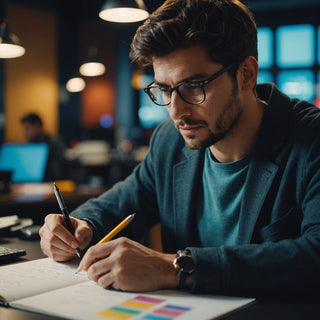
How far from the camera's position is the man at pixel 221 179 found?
3.30ft

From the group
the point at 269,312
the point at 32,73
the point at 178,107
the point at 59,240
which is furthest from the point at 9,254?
the point at 32,73

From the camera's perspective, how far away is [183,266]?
101cm

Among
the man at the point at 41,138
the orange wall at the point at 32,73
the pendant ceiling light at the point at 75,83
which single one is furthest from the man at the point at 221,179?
the orange wall at the point at 32,73

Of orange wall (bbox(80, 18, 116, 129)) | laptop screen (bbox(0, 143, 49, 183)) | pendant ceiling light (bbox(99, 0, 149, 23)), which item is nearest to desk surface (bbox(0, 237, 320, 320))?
pendant ceiling light (bbox(99, 0, 149, 23))

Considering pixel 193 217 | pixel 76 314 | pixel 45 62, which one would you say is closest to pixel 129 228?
pixel 193 217

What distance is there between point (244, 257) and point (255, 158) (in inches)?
16.7

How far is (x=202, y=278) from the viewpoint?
0.98m

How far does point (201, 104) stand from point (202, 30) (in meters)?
0.21

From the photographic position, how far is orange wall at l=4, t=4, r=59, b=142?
8.12 meters

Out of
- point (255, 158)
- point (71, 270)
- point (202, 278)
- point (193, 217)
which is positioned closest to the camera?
point (202, 278)

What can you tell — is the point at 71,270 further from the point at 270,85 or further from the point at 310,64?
the point at 310,64

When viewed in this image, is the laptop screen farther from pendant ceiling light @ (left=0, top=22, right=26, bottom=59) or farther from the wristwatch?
the wristwatch

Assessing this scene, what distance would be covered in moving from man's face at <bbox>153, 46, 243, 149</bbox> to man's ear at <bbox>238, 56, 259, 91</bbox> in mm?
55

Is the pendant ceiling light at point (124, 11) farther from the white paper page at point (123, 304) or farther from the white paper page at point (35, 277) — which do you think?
the white paper page at point (123, 304)
